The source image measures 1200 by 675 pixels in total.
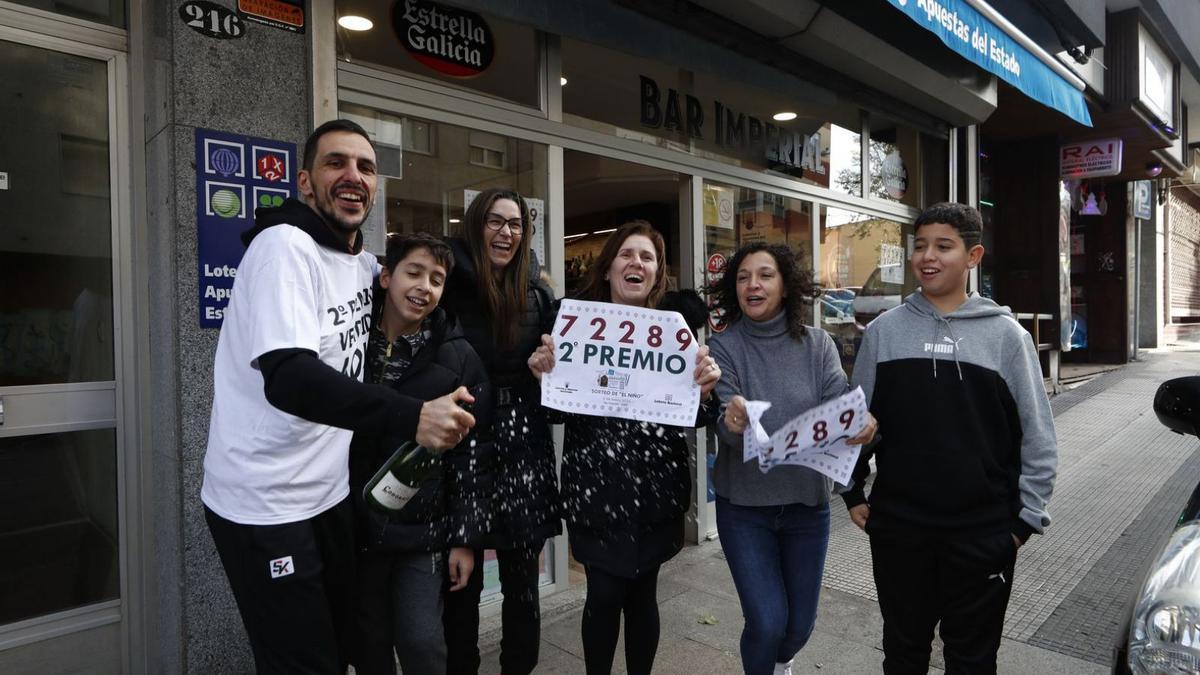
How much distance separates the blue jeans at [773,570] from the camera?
97.9 inches

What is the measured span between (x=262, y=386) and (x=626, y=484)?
1.20 meters

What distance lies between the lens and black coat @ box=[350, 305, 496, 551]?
2.16m

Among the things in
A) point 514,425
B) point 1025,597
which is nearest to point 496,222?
point 514,425

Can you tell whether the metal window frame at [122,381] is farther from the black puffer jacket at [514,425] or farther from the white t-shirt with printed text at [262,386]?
the black puffer jacket at [514,425]

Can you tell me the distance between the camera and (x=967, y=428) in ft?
7.53

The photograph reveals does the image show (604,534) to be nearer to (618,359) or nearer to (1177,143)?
(618,359)

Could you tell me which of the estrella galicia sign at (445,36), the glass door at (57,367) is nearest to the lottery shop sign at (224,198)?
the glass door at (57,367)

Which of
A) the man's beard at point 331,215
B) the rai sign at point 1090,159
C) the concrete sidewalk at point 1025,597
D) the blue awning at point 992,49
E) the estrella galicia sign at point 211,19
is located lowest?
the concrete sidewalk at point 1025,597

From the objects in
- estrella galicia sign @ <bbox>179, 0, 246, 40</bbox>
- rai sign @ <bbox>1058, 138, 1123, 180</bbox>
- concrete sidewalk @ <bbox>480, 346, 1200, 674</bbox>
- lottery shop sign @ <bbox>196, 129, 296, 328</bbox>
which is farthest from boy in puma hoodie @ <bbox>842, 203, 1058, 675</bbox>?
rai sign @ <bbox>1058, 138, 1123, 180</bbox>

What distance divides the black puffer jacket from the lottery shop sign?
105cm

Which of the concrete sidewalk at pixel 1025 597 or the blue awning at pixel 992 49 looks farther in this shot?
the blue awning at pixel 992 49

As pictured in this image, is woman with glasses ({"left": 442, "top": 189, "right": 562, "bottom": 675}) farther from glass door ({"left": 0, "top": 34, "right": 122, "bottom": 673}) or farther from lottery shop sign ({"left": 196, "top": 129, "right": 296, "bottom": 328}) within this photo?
glass door ({"left": 0, "top": 34, "right": 122, "bottom": 673})

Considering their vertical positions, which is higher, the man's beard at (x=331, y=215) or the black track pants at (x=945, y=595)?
the man's beard at (x=331, y=215)

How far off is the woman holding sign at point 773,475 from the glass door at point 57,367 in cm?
262
